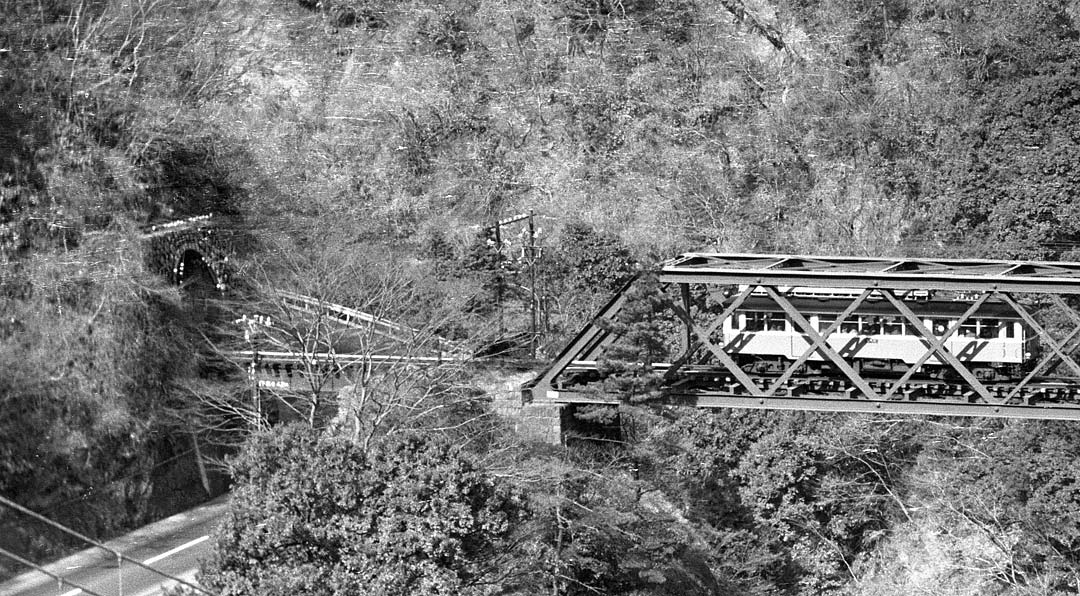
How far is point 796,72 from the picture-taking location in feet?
99.0

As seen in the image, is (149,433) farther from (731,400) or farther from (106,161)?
(731,400)

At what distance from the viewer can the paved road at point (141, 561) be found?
1848 cm

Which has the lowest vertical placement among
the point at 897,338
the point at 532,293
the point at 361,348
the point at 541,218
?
the point at 361,348

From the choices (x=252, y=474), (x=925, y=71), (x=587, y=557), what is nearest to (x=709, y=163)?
(x=925, y=71)

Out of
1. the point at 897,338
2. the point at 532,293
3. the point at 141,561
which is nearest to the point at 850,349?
the point at 897,338

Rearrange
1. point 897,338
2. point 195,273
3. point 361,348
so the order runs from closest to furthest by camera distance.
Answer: point 897,338 → point 361,348 → point 195,273

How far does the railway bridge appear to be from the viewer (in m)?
15.5

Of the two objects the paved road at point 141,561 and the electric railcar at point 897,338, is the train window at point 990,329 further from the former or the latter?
the paved road at point 141,561

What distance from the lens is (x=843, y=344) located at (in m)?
19.0

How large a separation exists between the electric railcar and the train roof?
1562mm

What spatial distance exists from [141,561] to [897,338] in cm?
1340

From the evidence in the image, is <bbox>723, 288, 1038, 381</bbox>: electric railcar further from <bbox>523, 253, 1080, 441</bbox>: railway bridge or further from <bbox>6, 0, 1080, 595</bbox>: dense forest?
<bbox>6, 0, 1080, 595</bbox>: dense forest

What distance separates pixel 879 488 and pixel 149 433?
14.6 meters

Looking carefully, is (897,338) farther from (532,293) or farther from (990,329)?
(532,293)
